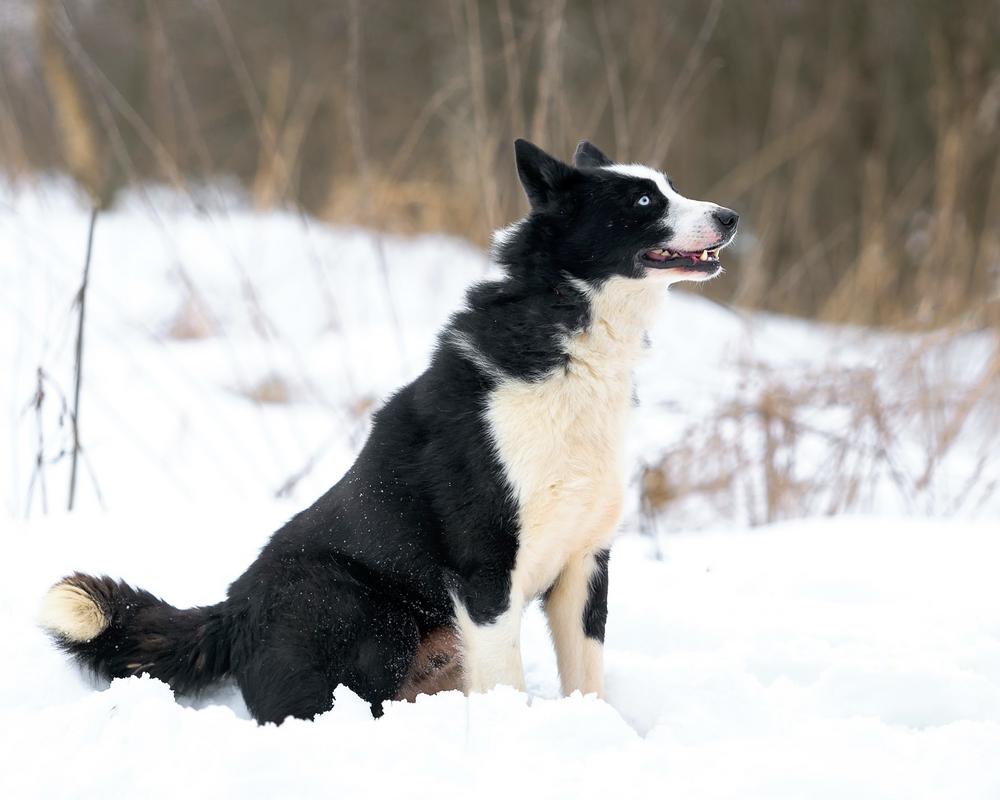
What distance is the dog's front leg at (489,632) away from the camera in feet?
7.72

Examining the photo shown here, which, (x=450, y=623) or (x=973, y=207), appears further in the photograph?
(x=973, y=207)

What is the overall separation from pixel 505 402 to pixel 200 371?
4.35 meters

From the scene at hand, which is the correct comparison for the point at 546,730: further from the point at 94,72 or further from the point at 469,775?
the point at 94,72

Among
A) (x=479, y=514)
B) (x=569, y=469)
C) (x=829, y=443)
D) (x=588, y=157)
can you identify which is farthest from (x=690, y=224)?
(x=829, y=443)

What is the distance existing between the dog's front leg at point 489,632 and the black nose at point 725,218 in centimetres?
97

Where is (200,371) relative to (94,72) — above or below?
below

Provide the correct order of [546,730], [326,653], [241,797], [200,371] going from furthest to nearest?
[200,371] → [326,653] → [546,730] → [241,797]

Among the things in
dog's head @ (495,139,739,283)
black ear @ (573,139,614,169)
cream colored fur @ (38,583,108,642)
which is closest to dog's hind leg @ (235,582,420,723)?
cream colored fur @ (38,583,108,642)

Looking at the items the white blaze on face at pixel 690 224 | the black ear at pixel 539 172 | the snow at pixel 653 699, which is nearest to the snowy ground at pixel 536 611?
the snow at pixel 653 699

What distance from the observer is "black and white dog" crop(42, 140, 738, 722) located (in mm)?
2328

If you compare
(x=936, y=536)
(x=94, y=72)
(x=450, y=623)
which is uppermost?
(x=94, y=72)

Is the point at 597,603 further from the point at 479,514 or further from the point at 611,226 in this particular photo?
the point at 611,226

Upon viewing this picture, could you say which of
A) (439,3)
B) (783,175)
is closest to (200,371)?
(439,3)

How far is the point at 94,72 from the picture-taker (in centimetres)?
365
